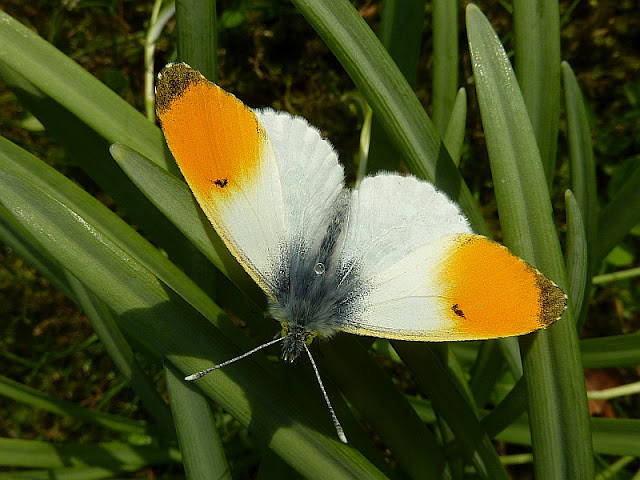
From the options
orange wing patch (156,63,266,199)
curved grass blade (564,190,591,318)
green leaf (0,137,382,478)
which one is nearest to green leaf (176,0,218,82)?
orange wing patch (156,63,266,199)

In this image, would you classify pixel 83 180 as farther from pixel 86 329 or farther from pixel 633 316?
pixel 633 316

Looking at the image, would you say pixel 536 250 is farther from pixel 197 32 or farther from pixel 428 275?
pixel 197 32

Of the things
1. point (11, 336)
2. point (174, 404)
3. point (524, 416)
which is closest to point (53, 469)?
point (174, 404)

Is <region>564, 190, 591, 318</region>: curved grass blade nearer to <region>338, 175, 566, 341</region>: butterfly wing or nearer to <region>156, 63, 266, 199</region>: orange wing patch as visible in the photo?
<region>338, 175, 566, 341</region>: butterfly wing

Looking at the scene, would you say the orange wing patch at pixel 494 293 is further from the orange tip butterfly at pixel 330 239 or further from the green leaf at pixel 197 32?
the green leaf at pixel 197 32

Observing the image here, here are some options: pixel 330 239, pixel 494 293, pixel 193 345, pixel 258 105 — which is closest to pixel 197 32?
pixel 330 239

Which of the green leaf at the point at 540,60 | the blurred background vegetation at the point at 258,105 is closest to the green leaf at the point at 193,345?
the green leaf at the point at 540,60
